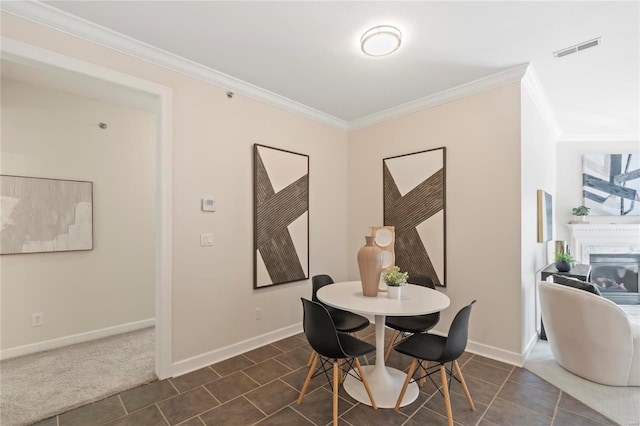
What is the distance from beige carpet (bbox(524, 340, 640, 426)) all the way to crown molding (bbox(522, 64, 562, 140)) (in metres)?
2.62

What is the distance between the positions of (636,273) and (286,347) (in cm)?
571

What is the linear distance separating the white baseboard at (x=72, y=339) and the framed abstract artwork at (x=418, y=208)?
10.9ft

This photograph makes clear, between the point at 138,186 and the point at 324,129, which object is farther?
the point at 324,129

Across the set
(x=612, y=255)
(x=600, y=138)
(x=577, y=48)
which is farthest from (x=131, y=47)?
(x=612, y=255)

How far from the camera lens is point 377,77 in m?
3.01

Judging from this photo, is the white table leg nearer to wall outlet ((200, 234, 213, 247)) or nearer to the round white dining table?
the round white dining table

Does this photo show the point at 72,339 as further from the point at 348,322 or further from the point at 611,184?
the point at 611,184

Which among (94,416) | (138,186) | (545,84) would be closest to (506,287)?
(545,84)

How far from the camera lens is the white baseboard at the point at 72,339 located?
2953 millimetres

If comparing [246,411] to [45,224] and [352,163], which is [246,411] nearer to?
[45,224]

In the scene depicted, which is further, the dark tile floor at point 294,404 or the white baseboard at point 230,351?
the white baseboard at point 230,351

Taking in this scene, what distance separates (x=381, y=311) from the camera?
1991 millimetres

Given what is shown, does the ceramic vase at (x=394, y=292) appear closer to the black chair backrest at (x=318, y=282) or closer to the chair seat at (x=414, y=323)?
the chair seat at (x=414, y=323)

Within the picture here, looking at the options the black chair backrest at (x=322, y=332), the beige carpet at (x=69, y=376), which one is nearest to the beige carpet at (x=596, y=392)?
the black chair backrest at (x=322, y=332)
